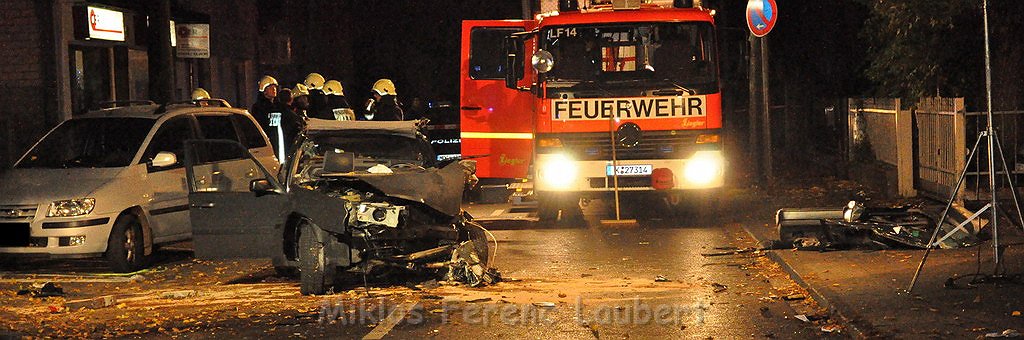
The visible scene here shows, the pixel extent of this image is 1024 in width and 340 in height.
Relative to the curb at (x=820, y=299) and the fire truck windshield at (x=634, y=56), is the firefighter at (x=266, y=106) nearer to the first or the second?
the fire truck windshield at (x=634, y=56)

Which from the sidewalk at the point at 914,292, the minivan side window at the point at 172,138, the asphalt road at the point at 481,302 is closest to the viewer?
the sidewalk at the point at 914,292

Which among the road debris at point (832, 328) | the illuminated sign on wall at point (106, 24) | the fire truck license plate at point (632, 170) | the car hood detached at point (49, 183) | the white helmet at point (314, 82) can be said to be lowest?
the road debris at point (832, 328)

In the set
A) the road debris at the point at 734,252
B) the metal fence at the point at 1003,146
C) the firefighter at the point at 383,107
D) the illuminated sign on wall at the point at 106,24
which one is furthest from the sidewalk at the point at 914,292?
the illuminated sign on wall at the point at 106,24

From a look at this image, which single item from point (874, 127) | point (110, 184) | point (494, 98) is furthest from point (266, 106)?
point (874, 127)

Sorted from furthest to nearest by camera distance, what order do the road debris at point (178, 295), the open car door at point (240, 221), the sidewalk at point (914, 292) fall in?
the open car door at point (240, 221)
the road debris at point (178, 295)
the sidewalk at point (914, 292)

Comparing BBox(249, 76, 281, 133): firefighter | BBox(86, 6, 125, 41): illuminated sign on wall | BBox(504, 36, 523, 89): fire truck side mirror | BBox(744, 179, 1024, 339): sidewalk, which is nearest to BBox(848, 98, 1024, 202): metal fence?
BBox(744, 179, 1024, 339): sidewalk

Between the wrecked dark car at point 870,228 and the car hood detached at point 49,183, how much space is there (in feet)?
21.8

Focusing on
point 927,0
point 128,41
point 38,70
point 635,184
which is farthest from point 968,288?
point 128,41

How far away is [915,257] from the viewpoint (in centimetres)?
1230

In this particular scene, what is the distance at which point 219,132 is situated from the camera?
14930 millimetres

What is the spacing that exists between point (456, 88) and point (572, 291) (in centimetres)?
4047

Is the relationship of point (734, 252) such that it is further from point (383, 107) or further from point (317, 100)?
point (317, 100)

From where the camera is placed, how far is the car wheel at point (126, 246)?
1297 cm

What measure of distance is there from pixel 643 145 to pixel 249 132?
471 centimetres
